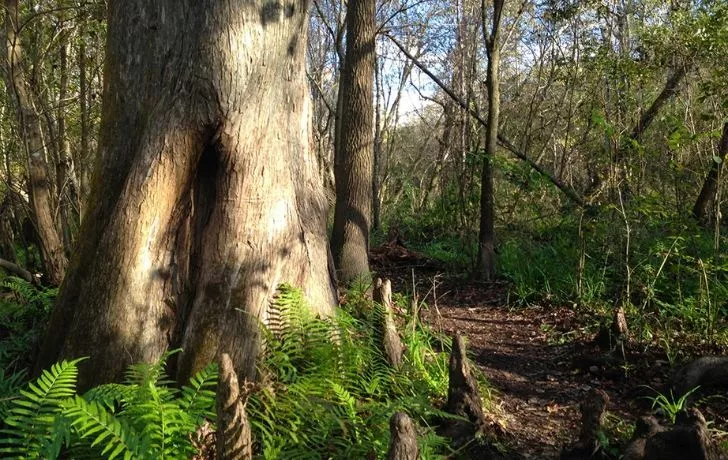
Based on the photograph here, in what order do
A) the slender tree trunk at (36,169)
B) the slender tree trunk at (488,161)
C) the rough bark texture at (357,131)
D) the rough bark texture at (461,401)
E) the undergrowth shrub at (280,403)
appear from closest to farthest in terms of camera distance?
the undergrowth shrub at (280,403) < the rough bark texture at (461,401) < the slender tree trunk at (36,169) < the rough bark texture at (357,131) < the slender tree trunk at (488,161)

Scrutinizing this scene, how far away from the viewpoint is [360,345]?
411 centimetres

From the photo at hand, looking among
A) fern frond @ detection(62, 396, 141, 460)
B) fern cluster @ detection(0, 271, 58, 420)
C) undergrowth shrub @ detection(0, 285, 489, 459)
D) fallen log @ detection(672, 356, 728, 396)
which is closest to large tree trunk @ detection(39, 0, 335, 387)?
undergrowth shrub @ detection(0, 285, 489, 459)

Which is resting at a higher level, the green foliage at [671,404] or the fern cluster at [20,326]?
the fern cluster at [20,326]

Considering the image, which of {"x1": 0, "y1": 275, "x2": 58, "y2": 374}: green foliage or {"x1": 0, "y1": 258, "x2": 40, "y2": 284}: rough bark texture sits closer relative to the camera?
{"x1": 0, "y1": 275, "x2": 58, "y2": 374}: green foliage

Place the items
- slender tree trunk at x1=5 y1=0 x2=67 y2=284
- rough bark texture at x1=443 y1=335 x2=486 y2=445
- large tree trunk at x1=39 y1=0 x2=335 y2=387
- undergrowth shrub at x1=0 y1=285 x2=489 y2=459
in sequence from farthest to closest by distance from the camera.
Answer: slender tree trunk at x1=5 y1=0 x2=67 y2=284
rough bark texture at x1=443 y1=335 x2=486 y2=445
large tree trunk at x1=39 y1=0 x2=335 y2=387
undergrowth shrub at x1=0 y1=285 x2=489 y2=459

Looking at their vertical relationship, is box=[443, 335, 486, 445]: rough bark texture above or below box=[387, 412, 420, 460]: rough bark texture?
below

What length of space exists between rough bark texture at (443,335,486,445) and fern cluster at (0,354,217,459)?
5.19 ft

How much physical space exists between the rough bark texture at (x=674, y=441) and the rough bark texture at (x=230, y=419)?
2.11 meters

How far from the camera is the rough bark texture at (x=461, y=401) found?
3.77m

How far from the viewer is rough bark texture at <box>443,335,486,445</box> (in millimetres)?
3773

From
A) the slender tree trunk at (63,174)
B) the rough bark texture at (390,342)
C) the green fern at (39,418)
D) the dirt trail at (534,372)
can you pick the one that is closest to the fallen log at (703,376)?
the dirt trail at (534,372)

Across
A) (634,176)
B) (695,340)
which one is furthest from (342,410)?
(634,176)

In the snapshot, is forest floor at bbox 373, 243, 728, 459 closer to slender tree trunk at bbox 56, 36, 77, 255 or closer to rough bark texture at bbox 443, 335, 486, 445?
rough bark texture at bbox 443, 335, 486, 445

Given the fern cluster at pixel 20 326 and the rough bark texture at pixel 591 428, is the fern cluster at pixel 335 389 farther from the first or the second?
the fern cluster at pixel 20 326
